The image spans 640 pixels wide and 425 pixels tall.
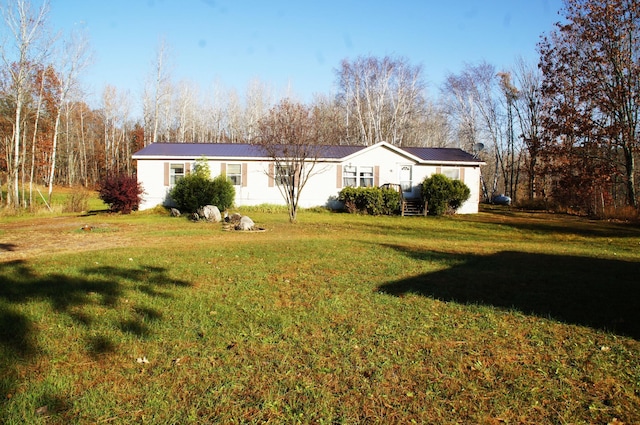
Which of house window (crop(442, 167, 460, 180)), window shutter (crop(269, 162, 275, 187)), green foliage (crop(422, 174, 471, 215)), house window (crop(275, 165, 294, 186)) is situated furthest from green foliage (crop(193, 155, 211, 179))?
house window (crop(442, 167, 460, 180))

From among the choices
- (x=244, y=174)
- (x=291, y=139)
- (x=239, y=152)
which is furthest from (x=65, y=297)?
(x=239, y=152)

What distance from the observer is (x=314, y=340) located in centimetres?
407

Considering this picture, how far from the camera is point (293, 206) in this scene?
1783 centimetres

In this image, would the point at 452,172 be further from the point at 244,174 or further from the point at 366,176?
the point at 244,174

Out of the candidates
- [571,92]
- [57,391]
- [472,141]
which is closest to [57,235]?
[57,391]

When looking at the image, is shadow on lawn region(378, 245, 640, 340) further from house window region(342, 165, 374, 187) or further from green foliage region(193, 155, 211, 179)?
house window region(342, 165, 374, 187)

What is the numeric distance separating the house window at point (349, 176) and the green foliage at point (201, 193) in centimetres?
641

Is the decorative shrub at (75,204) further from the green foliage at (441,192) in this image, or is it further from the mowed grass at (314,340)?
the green foliage at (441,192)

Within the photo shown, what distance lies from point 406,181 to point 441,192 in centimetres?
231

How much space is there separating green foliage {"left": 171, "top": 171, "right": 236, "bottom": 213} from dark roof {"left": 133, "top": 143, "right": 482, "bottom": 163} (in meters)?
3.30

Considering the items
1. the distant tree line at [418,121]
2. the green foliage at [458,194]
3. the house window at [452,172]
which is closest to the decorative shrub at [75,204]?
the distant tree line at [418,121]

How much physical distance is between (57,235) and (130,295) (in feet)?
27.2

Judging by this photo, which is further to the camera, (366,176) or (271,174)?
(366,176)

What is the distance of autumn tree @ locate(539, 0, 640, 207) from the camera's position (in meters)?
20.7
